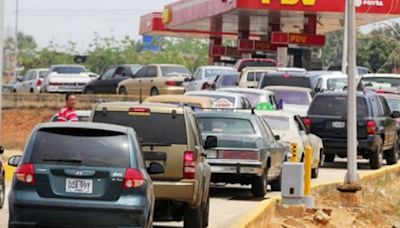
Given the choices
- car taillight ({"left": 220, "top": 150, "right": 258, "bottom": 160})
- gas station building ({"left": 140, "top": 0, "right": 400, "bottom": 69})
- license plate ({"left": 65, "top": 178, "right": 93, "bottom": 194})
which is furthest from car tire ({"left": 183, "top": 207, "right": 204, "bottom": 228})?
gas station building ({"left": 140, "top": 0, "right": 400, "bottom": 69})

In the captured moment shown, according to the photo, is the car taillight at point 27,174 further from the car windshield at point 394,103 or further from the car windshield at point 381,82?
the car windshield at point 381,82

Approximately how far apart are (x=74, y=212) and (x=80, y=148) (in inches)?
27.9

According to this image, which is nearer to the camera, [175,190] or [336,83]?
[175,190]

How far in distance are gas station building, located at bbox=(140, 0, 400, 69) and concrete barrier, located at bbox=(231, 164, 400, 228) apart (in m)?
20.6

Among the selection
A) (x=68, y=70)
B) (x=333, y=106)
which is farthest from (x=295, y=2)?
(x=333, y=106)

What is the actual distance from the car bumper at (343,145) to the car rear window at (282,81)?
874 centimetres

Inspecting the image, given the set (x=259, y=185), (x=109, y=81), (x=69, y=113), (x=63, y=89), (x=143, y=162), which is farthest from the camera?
(x=63, y=89)

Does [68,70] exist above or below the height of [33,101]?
above

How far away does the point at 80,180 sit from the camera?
13531 mm

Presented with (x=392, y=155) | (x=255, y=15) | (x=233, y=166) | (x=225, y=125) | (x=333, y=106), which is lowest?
(x=392, y=155)

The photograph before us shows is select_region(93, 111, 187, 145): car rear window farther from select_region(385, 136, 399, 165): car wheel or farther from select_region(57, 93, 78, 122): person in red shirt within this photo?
select_region(385, 136, 399, 165): car wheel

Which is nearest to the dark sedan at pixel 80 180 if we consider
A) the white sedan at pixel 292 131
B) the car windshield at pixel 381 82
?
the white sedan at pixel 292 131

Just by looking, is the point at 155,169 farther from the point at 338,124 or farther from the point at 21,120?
the point at 21,120

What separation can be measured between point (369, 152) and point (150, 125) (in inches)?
595
